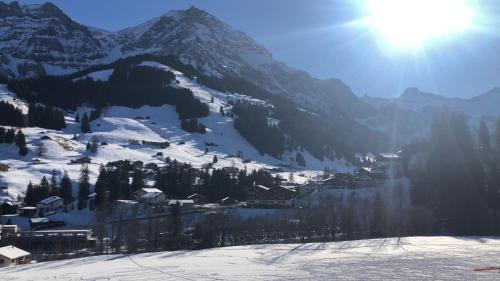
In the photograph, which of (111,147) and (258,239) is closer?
(258,239)

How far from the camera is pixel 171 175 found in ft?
443

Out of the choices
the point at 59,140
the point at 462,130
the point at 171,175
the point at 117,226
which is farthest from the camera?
the point at 59,140

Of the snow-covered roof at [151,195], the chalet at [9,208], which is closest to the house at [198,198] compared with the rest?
the snow-covered roof at [151,195]

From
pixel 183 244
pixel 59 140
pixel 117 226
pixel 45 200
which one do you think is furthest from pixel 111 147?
pixel 183 244

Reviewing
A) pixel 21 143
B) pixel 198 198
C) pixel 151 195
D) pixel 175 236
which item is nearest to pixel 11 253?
pixel 175 236

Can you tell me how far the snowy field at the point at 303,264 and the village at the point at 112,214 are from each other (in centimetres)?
1942

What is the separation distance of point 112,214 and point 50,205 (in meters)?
14.5

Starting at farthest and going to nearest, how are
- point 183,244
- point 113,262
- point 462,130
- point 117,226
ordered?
point 462,130 → point 117,226 → point 183,244 → point 113,262

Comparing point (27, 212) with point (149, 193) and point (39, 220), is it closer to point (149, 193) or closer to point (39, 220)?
point (39, 220)

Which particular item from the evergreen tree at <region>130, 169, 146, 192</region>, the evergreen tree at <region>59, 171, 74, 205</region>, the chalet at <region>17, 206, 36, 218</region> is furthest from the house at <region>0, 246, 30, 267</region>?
the evergreen tree at <region>130, 169, 146, 192</region>

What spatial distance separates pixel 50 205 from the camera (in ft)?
356

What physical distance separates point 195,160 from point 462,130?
91.4 metres

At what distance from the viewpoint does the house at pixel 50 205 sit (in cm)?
10794

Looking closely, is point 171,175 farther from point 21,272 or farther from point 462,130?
point 21,272
